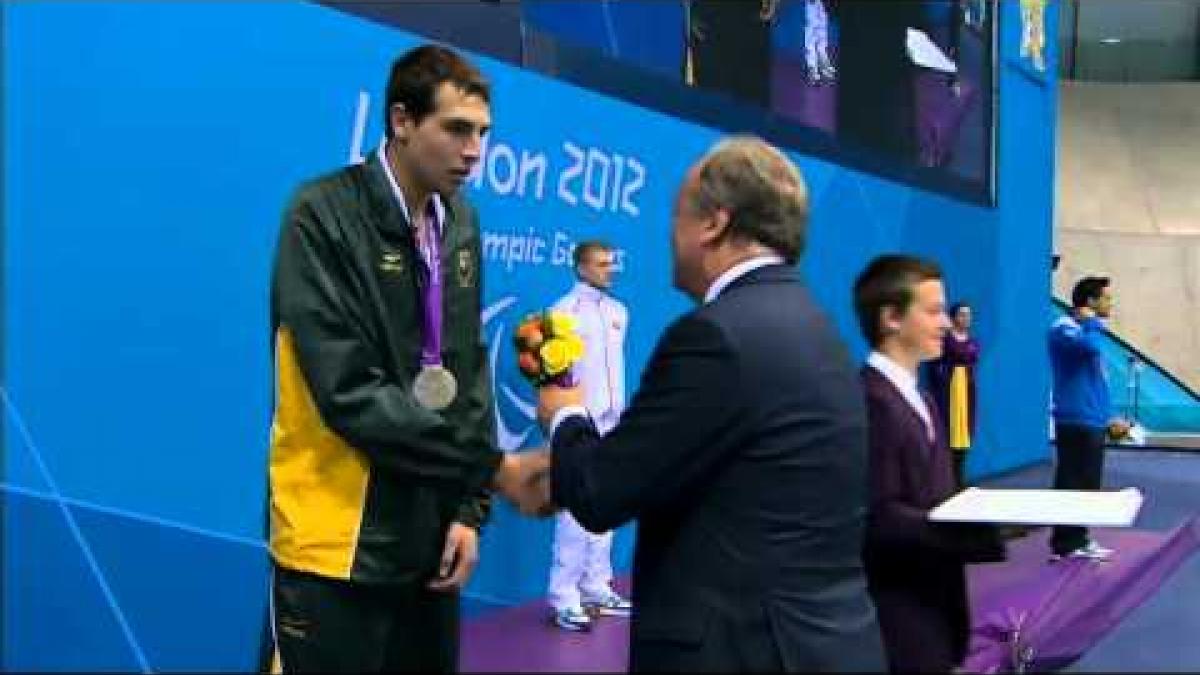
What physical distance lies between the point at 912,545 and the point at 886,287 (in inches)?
20.1

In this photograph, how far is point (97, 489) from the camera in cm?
335

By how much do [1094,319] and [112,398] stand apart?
481cm

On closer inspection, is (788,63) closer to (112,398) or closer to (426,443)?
(112,398)

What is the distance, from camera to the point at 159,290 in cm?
352

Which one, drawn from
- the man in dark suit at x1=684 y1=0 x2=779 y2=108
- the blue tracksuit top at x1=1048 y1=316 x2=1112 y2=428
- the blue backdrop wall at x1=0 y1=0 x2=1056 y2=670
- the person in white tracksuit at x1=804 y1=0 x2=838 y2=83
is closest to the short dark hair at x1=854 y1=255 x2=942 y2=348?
the blue backdrop wall at x1=0 y1=0 x2=1056 y2=670

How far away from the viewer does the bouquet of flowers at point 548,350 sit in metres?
1.90

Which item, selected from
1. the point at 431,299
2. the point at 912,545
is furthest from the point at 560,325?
the point at 912,545

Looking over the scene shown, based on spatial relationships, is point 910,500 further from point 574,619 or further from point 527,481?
point 574,619

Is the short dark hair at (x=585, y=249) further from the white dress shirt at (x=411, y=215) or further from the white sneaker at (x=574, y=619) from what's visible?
the white dress shirt at (x=411, y=215)

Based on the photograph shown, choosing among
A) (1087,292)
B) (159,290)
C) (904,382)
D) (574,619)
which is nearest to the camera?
(904,382)

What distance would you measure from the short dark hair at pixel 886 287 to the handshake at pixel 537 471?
0.83 meters

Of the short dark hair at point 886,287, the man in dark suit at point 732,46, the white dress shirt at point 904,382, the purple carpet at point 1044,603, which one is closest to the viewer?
the white dress shirt at point 904,382

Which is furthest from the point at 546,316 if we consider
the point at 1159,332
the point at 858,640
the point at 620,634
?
the point at 1159,332

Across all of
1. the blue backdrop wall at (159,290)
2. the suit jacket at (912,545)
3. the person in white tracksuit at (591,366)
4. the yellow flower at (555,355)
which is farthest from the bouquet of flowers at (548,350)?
the person in white tracksuit at (591,366)
